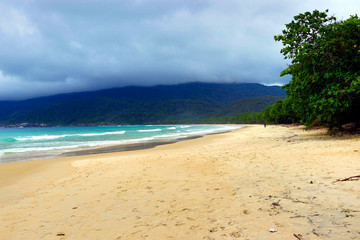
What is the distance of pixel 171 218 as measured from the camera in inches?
178

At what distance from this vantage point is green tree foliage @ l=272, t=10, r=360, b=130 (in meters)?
15.4

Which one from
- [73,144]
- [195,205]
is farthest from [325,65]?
[73,144]

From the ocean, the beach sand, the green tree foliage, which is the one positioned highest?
the green tree foliage

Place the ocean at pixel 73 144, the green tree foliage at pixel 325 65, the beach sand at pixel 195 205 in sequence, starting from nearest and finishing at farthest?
the beach sand at pixel 195 205 → the green tree foliage at pixel 325 65 → the ocean at pixel 73 144

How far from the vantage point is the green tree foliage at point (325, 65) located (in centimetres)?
1545

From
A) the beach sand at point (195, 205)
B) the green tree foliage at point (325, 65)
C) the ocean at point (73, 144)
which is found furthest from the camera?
the ocean at point (73, 144)

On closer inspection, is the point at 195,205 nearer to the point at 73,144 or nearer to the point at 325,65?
the point at 325,65

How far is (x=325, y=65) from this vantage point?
16750 millimetres

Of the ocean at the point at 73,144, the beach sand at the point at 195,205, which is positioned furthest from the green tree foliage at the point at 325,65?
the ocean at the point at 73,144

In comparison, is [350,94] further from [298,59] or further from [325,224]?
[325,224]

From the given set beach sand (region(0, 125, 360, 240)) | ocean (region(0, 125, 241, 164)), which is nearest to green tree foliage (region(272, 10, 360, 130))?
beach sand (region(0, 125, 360, 240))

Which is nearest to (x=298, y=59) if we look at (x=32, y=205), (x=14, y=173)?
(x=32, y=205)

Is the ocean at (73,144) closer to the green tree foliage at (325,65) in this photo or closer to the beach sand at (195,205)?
the beach sand at (195,205)

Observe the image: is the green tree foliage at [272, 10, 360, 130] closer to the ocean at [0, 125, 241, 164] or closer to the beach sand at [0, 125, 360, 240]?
the beach sand at [0, 125, 360, 240]
